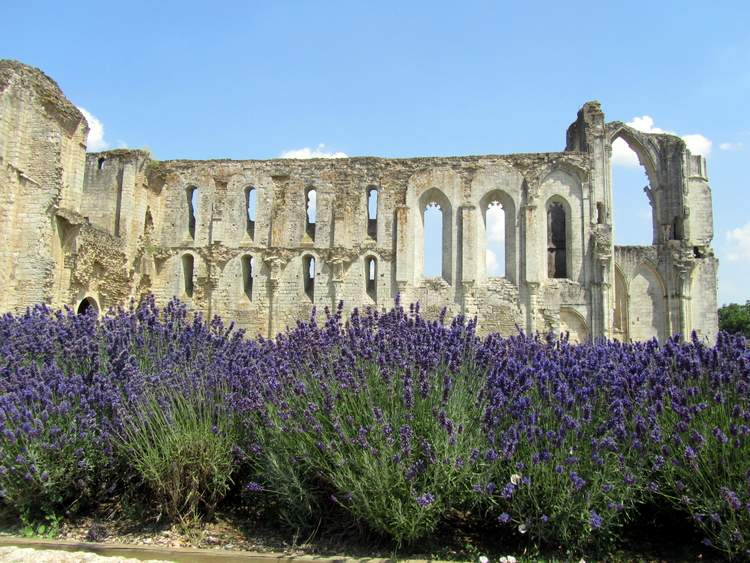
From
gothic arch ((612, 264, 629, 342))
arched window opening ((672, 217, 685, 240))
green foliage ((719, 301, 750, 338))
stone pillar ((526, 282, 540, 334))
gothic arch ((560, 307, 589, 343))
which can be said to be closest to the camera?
stone pillar ((526, 282, 540, 334))

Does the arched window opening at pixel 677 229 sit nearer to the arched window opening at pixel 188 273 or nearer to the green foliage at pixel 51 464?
the arched window opening at pixel 188 273

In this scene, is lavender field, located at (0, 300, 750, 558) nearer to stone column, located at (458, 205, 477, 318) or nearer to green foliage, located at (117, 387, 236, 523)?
green foliage, located at (117, 387, 236, 523)

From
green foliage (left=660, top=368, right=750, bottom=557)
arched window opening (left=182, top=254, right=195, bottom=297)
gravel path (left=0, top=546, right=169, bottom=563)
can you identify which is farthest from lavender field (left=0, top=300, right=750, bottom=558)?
arched window opening (left=182, top=254, right=195, bottom=297)

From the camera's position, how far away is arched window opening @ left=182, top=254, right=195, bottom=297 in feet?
67.3

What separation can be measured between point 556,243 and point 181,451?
20.5m

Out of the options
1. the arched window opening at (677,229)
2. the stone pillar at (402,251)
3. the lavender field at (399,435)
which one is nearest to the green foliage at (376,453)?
the lavender field at (399,435)

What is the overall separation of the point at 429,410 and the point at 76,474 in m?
2.69

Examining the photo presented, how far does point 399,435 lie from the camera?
4.29 metres

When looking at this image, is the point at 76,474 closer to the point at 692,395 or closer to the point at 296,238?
the point at 692,395

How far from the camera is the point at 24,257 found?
573 inches

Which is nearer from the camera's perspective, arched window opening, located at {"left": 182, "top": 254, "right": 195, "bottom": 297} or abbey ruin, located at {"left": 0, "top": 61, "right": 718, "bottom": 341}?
abbey ruin, located at {"left": 0, "top": 61, "right": 718, "bottom": 341}

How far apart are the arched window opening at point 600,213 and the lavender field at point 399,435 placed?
15.1m

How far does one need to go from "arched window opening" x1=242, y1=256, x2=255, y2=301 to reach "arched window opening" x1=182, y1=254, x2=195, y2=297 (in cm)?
176

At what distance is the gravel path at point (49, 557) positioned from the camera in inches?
163
